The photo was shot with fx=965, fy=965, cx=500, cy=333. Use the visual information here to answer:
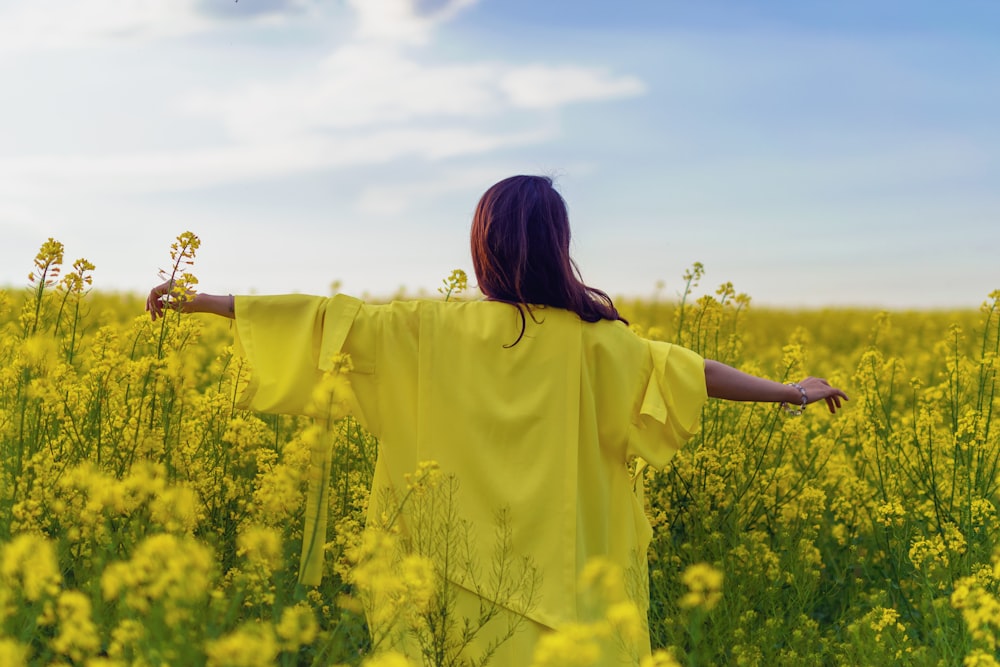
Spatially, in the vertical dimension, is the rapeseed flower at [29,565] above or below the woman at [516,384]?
below

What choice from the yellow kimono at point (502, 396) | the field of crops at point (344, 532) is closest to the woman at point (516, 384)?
the yellow kimono at point (502, 396)

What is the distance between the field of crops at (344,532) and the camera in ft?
7.70

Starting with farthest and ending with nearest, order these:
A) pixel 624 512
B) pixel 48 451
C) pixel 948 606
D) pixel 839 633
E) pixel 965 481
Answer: pixel 965 481 → pixel 839 633 → pixel 948 606 → pixel 48 451 → pixel 624 512

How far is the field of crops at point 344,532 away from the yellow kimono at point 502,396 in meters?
0.14

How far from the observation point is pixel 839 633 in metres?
4.14

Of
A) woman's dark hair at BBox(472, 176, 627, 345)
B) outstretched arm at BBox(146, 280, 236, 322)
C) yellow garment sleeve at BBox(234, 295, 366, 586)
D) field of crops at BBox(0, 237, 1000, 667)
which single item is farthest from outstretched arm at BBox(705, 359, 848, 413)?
outstretched arm at BBox(146, 280, 236, 322)

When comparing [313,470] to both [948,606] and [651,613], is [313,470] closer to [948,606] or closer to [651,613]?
[651,613]

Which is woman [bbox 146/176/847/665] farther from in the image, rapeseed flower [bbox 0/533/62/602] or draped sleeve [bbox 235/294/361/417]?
rapeseed flower [bbox 0/533/62/602]

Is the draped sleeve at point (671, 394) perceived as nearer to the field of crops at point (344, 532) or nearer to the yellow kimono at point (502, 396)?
the yellow kimono at point (502, 396)

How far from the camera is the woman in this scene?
298 centimetres

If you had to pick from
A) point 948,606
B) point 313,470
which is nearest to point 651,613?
point 948,606

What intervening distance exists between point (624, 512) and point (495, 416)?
1.91 ft

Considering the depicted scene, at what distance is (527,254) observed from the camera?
9.91ft

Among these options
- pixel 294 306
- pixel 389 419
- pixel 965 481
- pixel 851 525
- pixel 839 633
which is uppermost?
pixel 294 306
